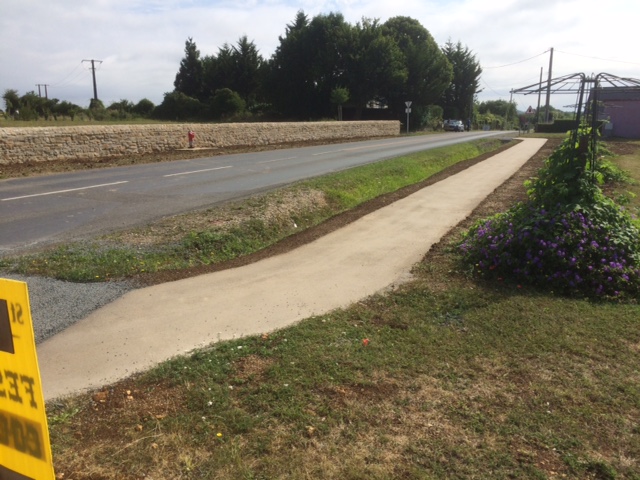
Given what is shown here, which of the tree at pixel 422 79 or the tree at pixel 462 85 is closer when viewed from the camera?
the tree at pixel 422 79

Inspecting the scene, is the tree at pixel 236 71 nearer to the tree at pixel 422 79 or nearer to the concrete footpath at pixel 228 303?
the tree at pixel 422 79

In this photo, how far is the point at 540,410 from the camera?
351cm

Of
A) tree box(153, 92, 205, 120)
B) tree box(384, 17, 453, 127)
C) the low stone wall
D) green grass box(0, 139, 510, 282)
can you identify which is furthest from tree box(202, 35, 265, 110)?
green grass box(0, 139, 510, 282)

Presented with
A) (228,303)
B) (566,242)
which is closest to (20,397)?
(228,303)

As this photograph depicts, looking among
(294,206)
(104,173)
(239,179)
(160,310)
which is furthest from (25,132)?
(160,310)

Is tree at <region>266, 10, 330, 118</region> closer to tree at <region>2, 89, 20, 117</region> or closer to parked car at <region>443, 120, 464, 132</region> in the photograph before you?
parked car at <region>443, 120, 464, 132</region>

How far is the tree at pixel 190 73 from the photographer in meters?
Result: 66.4

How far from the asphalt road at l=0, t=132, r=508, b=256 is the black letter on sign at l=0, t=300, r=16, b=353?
5.91 m

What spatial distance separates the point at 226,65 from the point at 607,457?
216ft

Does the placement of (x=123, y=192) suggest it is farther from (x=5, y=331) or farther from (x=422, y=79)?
(x=422, y=79)

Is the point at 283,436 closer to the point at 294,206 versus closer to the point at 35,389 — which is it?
the point at 35,389

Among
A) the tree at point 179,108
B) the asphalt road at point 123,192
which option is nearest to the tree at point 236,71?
the tree at point 179,108

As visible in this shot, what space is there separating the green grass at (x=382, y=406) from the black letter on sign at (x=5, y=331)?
1.10m

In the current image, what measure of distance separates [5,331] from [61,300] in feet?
12.1
